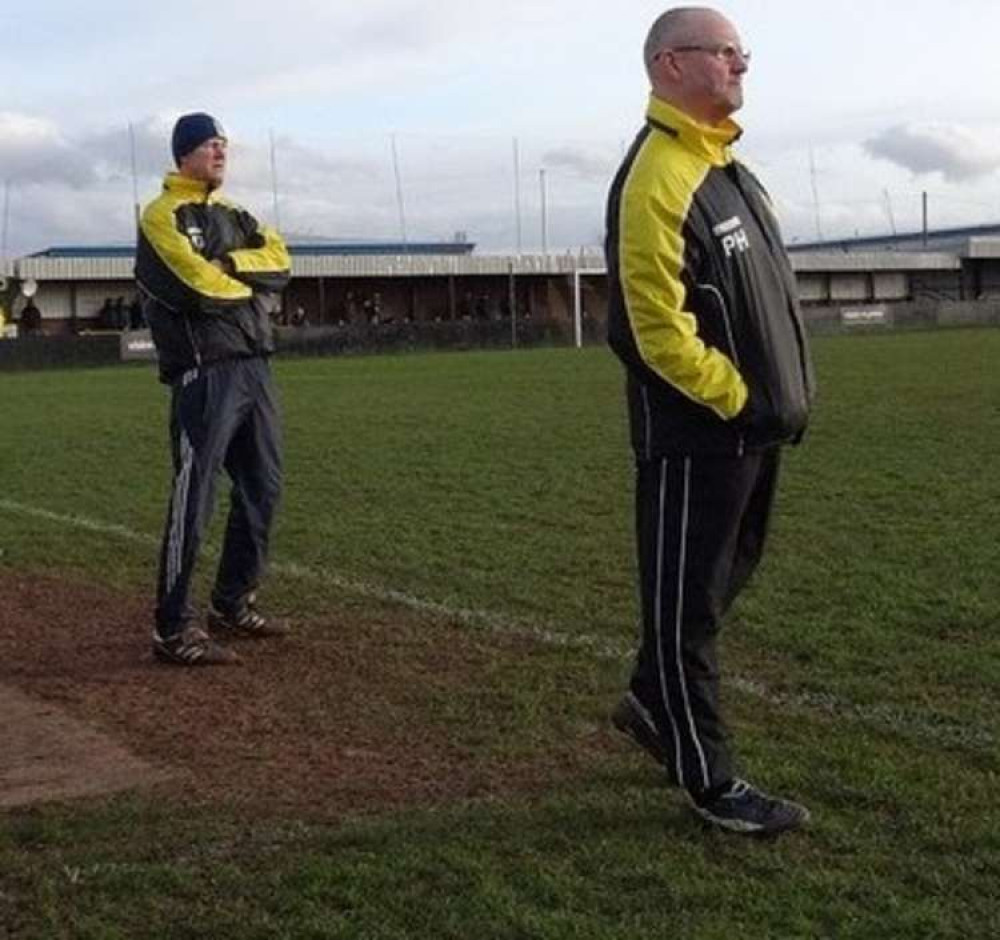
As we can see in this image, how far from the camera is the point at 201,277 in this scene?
21.1 ft

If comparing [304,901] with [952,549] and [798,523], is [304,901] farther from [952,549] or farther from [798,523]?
[798,523]

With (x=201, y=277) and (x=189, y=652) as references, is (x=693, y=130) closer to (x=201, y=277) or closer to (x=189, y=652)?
(x=201, y=277)

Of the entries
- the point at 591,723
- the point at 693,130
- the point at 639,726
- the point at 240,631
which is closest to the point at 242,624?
the point at 240,631

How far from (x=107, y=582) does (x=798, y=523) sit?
4.03 meters

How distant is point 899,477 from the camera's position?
12.0 metres

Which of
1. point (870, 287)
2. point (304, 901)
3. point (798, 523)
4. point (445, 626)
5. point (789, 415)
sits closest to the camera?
point (304, 901)

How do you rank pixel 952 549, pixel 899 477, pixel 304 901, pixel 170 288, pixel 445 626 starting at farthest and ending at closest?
1. pixel 899 477
2. pixel 952 549
3. pixel 445 626
4. pixel 170 288
5. pixel 304 901

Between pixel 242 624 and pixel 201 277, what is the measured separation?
62.1 inches

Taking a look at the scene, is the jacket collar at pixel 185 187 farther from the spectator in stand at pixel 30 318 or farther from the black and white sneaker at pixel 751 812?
the spectator in stand at pixel 30 318

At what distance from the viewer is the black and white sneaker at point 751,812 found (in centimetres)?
432

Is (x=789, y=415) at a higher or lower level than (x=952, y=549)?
higher

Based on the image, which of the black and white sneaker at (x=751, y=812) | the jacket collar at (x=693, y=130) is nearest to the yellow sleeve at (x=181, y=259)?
the jacket collar at (x=693, y=130)

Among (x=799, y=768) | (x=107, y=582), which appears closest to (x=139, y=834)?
(x=799, y=768)

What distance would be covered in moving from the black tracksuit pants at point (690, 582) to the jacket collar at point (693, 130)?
2.59ft
